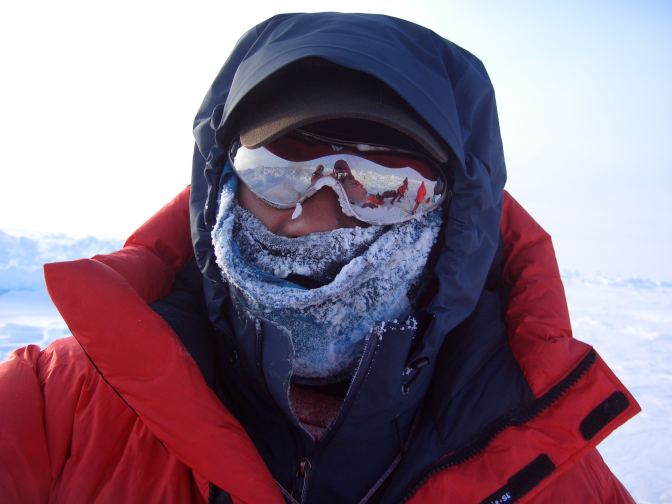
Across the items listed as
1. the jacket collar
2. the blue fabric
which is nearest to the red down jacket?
the jacket collar

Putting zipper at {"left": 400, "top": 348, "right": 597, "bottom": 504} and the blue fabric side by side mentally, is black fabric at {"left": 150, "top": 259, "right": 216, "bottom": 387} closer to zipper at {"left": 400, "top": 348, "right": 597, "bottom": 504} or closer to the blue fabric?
the blue fabric

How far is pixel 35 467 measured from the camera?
1105 mm

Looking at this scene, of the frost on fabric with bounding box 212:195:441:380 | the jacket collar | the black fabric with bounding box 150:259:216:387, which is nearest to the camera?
the jacket collar

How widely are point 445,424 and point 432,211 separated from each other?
25.6 inches

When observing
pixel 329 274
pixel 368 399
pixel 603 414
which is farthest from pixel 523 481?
pixel 329 274

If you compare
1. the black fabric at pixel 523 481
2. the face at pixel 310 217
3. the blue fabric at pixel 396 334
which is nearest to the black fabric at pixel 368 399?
the blue fabric at pixel 396 334

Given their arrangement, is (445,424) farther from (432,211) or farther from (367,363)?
(432,211)

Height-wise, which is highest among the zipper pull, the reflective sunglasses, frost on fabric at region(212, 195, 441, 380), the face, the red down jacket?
the reflective sunglasses

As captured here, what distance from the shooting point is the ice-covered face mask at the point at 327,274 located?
121 cm

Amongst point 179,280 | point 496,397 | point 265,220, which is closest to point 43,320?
point 179,280

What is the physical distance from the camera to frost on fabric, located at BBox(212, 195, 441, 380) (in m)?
1.21

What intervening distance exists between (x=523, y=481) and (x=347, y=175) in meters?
0.97

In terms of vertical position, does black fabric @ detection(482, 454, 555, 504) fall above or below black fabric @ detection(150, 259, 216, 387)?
below

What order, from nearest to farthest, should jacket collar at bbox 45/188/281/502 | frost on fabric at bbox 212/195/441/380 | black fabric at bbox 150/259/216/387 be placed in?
jacket collar at bbox 45/188/281/502 → frost on fabric at bbox 212/195/441/380 → black fabric at bbox 150/259/216/387
